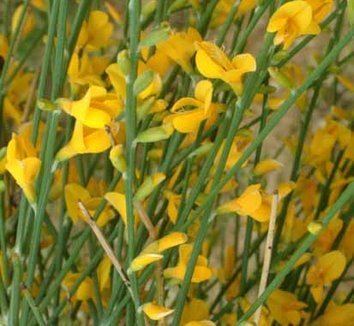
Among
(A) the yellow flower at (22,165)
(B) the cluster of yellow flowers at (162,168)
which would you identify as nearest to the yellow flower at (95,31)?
(B) the cluster of yellow flowers at (162,168)

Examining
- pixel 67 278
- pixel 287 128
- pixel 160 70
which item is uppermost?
pixel 160 70

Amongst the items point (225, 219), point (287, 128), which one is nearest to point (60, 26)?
point (225, 219)

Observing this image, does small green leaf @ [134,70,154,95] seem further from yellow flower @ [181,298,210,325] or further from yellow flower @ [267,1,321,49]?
yellow flower @ [181,298,210,325]

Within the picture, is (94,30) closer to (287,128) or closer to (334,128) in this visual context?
(334,128)

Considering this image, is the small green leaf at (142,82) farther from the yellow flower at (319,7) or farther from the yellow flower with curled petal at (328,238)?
the yellow flower with curled petal at (328,238)

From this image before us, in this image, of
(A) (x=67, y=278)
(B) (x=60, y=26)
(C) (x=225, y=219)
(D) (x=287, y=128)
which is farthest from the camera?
(D) (x=287, y=128)

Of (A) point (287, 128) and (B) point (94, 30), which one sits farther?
(A) point (287, 128)
